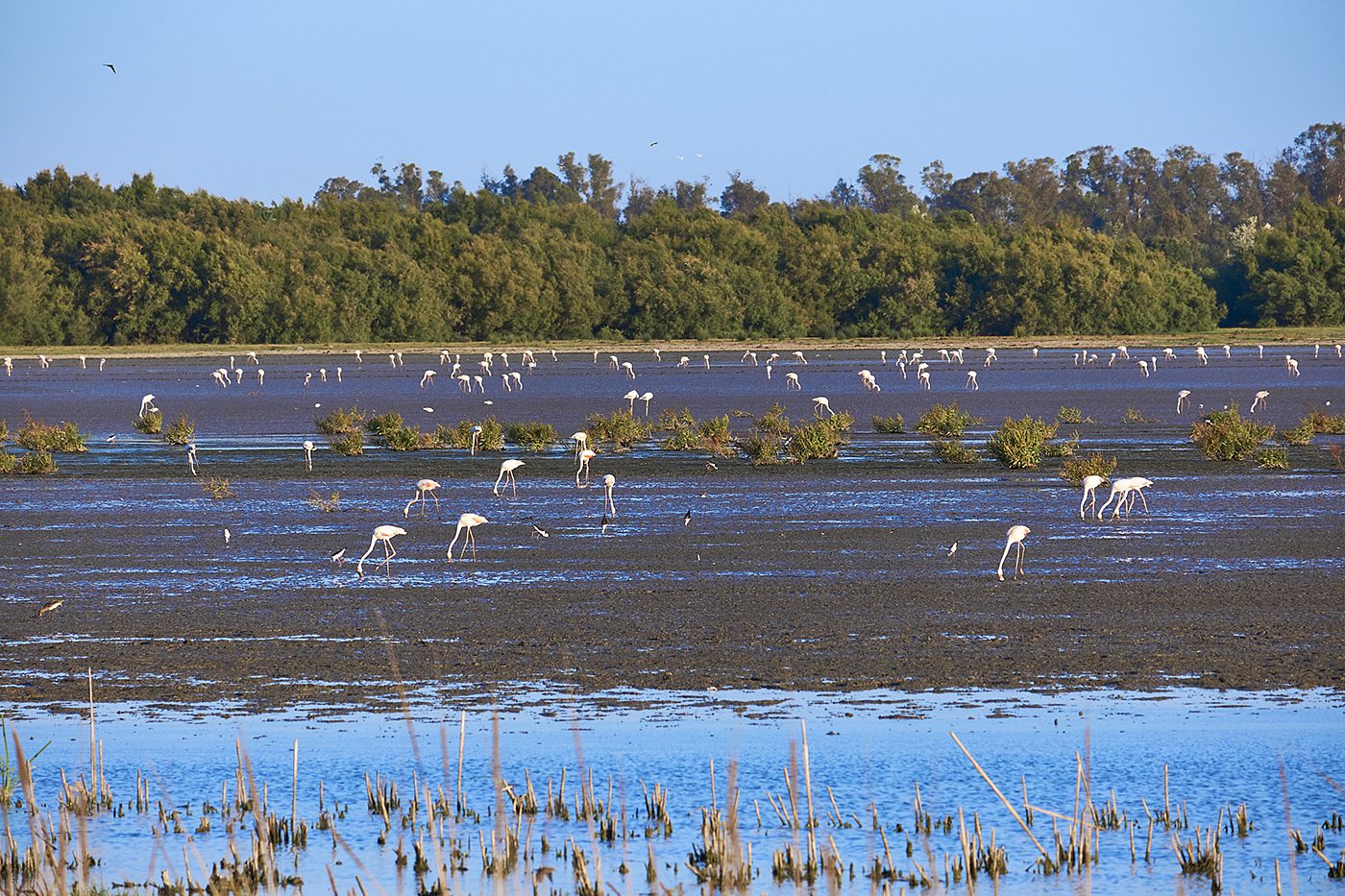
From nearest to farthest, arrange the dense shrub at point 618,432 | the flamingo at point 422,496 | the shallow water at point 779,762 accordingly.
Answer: the shallow water at point 779,762 → the flamingo at point 422,496 → the dense shrub at point 618,432

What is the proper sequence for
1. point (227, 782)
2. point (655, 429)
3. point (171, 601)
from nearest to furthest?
point (227, 782) → point (171, 601) → point (655, 429)

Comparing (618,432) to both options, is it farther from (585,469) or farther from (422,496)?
(422,496)

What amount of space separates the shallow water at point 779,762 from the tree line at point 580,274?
8623 centimetres

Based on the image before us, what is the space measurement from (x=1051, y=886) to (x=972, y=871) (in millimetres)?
368

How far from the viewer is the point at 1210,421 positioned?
96.3 ft

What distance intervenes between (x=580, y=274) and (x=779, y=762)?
93.2 meters

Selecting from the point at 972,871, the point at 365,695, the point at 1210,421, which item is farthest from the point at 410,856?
the point at 1210,421

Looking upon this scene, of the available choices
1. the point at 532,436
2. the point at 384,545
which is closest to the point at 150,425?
the point at 532,436

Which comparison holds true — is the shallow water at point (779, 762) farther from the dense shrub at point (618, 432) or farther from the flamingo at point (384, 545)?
the dense shrub at point (618, 432)

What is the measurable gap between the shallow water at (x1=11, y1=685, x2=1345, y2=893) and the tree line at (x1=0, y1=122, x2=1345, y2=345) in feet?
283

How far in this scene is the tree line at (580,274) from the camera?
310 ft

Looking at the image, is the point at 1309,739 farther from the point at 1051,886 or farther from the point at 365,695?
the point at 365,695

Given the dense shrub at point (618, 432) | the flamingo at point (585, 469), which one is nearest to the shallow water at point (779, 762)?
the flamingo at point (585, 469)

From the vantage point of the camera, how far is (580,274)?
102 m
